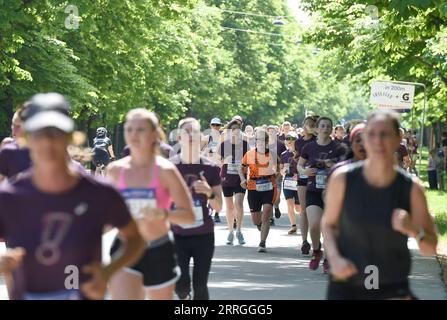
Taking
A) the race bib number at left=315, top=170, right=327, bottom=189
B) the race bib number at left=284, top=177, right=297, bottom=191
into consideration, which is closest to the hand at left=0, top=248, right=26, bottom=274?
the race bib number at left=315, top=170, right=327, bottom=189

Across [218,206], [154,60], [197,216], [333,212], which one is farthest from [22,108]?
[154,60]

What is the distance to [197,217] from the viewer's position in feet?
33.1

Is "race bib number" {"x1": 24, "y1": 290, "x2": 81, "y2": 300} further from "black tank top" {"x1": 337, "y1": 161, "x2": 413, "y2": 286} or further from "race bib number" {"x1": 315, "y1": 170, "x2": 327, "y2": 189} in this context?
"race bib number" {"x1": 315, "y1": 170, "x2": 327, "y2": 189}

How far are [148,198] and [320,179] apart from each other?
7370mm

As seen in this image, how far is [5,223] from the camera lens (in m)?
5.88

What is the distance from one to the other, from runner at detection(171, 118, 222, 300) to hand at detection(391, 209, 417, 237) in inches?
130

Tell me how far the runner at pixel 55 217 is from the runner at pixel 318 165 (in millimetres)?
9219

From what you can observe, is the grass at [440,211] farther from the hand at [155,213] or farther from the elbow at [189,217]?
the hand at [155,213]

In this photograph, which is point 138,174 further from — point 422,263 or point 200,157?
point 422,263

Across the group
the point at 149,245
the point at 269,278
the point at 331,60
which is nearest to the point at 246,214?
the point at 269,278

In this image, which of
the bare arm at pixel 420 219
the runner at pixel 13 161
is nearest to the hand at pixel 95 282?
the bare arm at pixel 420 219

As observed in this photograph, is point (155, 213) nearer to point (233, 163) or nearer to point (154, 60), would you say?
point (233, 163)

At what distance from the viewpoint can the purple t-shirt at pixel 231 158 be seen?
66.9 ft

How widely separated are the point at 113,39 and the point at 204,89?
2995 cm
